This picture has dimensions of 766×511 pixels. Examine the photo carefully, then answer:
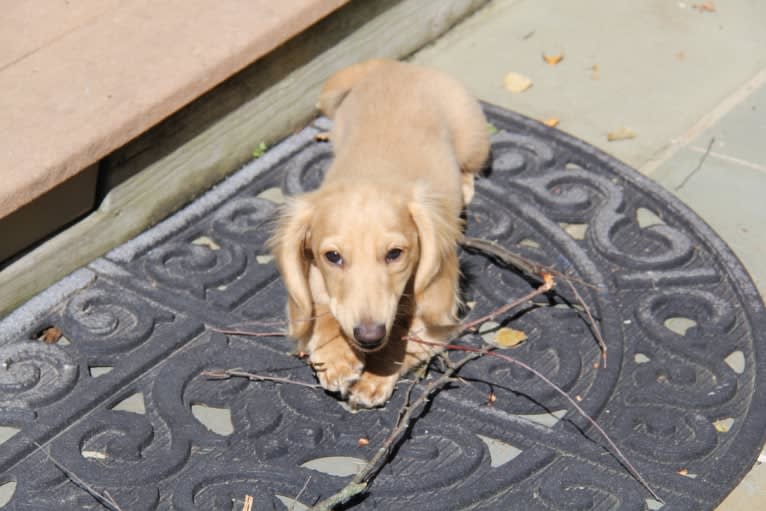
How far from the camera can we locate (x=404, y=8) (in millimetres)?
5125

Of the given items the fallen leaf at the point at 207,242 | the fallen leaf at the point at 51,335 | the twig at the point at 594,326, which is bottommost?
the fallen leaf at the point at 51,335

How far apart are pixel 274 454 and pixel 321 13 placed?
6.25 feet

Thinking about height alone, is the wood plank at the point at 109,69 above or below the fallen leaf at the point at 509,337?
above

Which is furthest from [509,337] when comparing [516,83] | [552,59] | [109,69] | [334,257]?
[552,59]

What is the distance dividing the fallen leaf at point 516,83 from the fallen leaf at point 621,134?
0.46 m

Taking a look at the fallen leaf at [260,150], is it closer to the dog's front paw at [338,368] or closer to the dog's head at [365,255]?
the dog's head at [365,255]

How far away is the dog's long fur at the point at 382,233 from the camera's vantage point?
331 cm

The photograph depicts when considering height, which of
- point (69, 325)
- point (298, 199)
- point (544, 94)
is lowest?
point (69, 325)

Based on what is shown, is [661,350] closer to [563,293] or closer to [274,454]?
[563,293]

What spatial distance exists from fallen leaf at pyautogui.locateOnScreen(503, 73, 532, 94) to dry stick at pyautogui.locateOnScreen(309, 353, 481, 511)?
1656 millimetres

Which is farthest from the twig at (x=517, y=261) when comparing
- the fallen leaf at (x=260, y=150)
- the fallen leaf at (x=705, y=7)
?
the fallen leaf at (x=705, y=7)

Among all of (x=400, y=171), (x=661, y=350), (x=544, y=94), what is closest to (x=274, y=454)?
(x=400, y=171)

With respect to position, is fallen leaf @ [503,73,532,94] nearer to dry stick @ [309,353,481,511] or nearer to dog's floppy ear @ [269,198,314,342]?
dry stick @ [309,353,481,511]

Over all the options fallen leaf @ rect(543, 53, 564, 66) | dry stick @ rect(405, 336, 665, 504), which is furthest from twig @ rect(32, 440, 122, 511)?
fallen leaf @ rect(543, 53, 564, 66)
